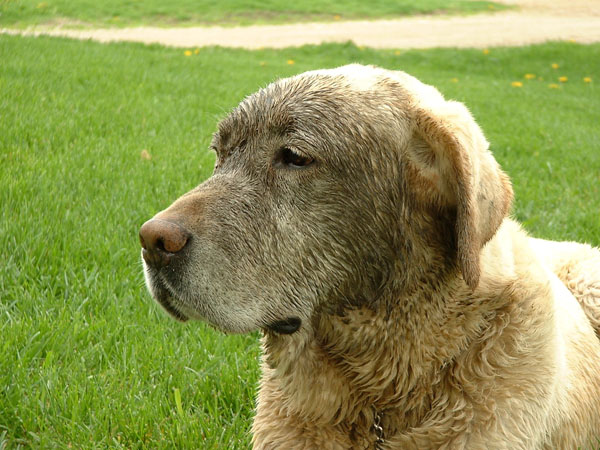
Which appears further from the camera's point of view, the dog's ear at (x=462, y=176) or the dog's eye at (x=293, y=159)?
the dog's eye at (x=293, y=159)

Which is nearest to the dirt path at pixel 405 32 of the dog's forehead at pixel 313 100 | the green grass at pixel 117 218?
the green grass at pixel 117 218

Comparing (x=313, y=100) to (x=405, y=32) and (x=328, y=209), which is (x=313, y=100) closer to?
(x=328, y=209)

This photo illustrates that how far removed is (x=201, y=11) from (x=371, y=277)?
23570 mm

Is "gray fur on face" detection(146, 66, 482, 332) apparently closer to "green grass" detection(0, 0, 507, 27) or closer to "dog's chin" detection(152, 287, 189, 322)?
"dog's chin" detection(152, 287, 189, 322)

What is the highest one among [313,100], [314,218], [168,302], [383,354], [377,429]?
[313,100]

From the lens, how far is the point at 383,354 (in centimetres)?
288

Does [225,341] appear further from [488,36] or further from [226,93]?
[488,36]

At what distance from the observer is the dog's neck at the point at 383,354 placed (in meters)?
2.85

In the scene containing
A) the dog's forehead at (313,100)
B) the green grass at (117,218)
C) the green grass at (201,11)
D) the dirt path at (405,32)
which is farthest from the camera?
the green grass at (201,11)

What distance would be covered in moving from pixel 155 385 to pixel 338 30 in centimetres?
2133

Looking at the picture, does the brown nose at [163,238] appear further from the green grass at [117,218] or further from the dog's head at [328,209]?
the green grass at [117,218]

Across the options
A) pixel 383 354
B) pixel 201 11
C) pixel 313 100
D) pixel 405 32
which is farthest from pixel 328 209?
pixel 201 11

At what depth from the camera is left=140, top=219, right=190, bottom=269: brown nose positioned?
259cm

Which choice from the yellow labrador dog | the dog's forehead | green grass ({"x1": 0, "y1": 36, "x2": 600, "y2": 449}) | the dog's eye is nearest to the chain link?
the yellow labrador dog
